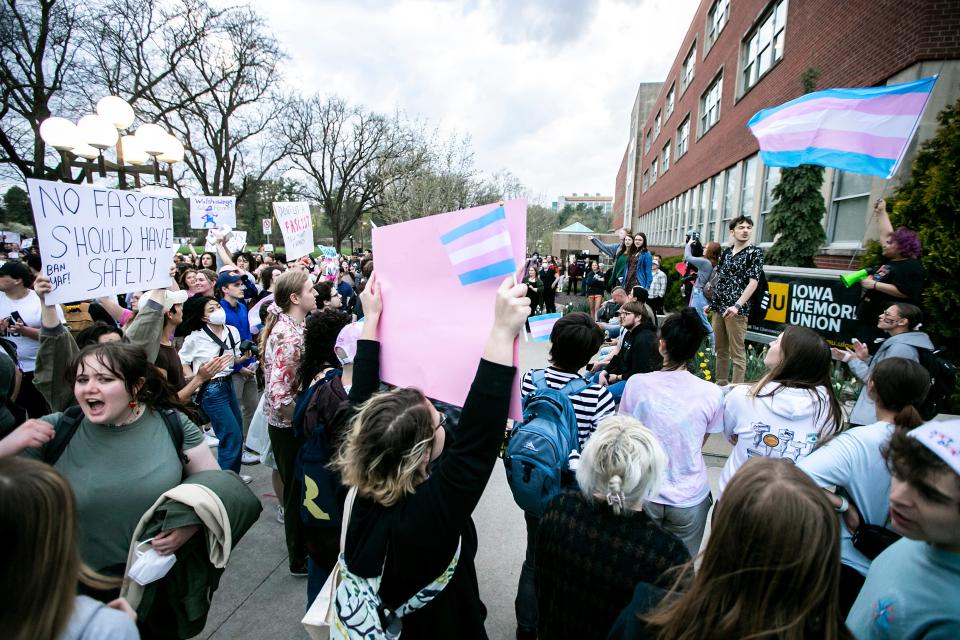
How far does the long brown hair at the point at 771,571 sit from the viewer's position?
107cm

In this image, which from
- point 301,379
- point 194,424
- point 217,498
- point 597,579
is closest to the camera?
point 597,579

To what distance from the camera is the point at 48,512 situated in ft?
3.62

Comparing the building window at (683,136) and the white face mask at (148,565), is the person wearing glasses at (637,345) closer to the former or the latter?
the white face mask at (148,565)

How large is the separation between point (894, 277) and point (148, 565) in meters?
5.91

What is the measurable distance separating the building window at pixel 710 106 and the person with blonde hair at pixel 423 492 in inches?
796

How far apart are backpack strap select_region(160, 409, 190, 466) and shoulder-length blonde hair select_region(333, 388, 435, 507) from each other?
3.54ft

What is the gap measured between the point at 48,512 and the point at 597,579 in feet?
5.09

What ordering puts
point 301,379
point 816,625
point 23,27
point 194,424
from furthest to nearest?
point 23,27, point 301,379, point 194,424, point 816,625

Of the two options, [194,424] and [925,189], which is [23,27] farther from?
[925,189]

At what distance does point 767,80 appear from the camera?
12.8 metres

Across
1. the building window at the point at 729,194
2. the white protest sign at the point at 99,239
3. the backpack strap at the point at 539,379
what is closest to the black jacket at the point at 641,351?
the backpack strap at the point at 539,379

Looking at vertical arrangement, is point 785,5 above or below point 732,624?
above

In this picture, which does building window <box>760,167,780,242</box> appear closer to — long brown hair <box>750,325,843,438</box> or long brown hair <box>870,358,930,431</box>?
long brown hair <box>750,325,843,438</box>

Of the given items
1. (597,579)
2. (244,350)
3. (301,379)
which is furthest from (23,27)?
(597,579)
